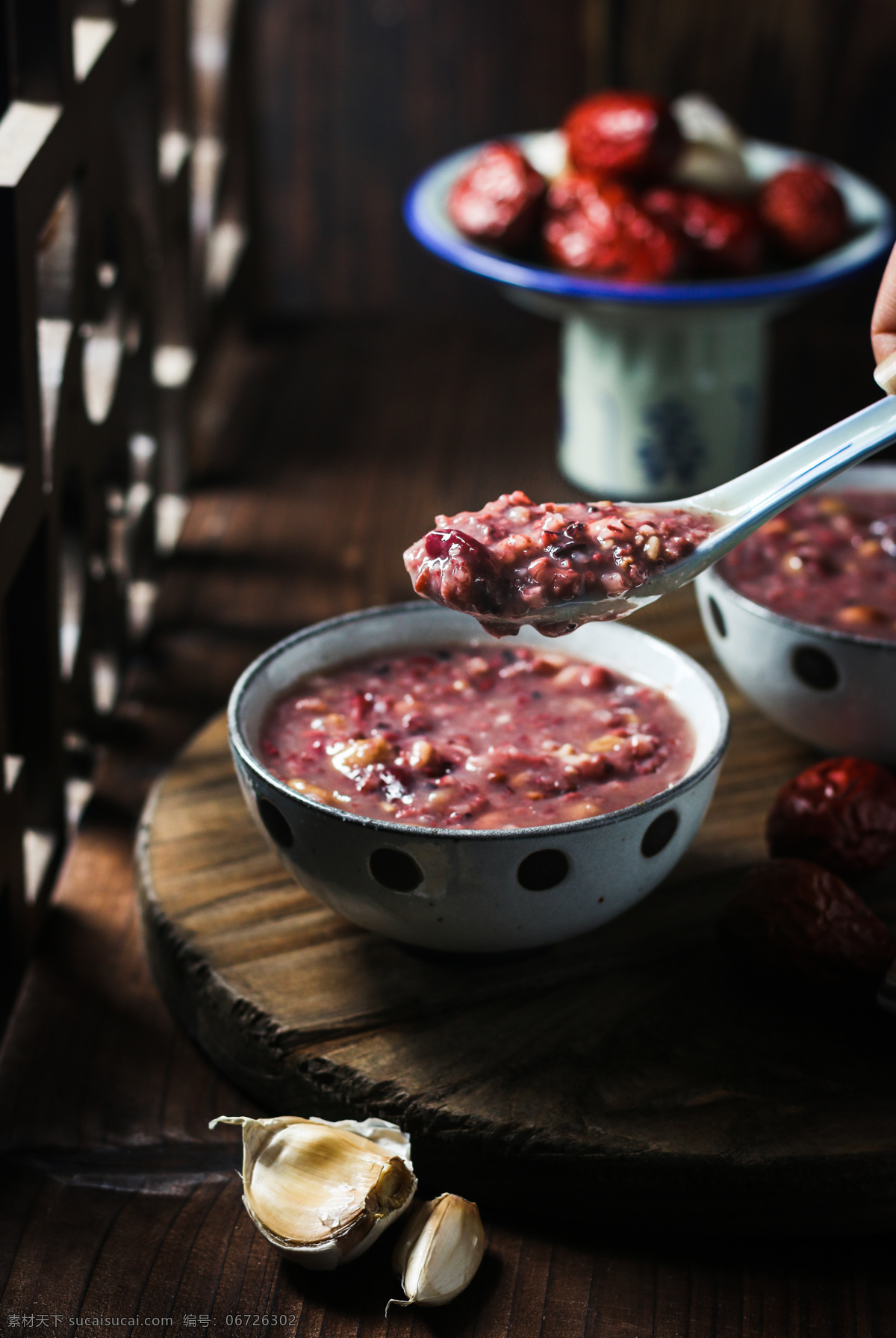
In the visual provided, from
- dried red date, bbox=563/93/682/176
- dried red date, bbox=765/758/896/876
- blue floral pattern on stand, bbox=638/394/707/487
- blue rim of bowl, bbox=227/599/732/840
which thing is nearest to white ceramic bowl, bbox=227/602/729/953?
blue rim of bowl, bbox=227/599/732/840

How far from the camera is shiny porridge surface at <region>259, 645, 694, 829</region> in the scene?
1.11 m

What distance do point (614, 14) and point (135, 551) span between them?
1336 mm

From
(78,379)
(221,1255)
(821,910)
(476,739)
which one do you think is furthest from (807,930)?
(78,379)

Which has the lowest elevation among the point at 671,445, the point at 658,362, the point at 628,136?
the point at 671,445

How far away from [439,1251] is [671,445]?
130cm

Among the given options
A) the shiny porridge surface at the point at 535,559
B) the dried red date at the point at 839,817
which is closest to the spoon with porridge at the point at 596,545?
the shiny porridge surface at the point at 535,559

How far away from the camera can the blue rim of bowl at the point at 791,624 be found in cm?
128

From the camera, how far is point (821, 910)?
1.10 meters

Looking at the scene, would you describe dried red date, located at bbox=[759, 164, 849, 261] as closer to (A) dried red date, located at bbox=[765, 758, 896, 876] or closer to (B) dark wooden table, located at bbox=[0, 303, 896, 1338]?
(B) dark wooden table, located at bbox=[0, 303, 896, 1338]

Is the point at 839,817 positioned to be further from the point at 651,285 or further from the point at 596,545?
the point at 651,285

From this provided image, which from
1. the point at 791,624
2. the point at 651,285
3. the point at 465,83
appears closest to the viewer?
the point at 791,624

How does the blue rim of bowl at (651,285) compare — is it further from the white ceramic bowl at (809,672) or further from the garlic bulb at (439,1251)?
the garlic bulb at (439,1251)

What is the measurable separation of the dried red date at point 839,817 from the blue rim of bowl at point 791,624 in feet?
0.32

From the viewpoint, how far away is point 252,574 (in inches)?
74.5
